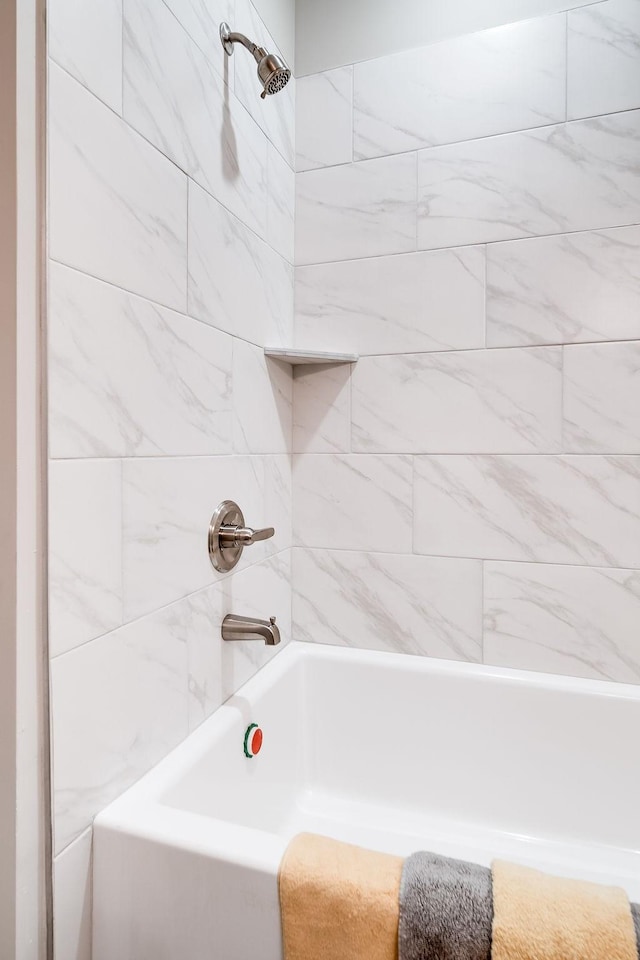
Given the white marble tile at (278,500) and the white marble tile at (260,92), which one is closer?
the white marble tile at (260,92)

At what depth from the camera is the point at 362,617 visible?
1591 mm

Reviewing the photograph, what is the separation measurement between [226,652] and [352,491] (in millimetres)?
573

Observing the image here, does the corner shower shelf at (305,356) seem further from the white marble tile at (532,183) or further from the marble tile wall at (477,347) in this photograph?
the white marble tile at (532,183)

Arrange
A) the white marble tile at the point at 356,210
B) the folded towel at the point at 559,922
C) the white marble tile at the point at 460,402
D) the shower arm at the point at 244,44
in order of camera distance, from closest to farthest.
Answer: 1. the folded towel at the point at 559,922
2. the shower arm at the point at 244,44
3. the white marble tile at the point at 460,402
4. the white marble tile at the point at 356,210

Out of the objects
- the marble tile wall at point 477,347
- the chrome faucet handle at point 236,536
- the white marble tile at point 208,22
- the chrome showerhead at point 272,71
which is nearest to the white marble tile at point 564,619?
the marble tile wall at point 477,347

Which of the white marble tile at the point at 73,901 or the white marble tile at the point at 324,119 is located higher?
the white marble tile at the point at 324,119

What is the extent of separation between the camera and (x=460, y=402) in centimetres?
148

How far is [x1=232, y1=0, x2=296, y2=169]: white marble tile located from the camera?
4.28ft

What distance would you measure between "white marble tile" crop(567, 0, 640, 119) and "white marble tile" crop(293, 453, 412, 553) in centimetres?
98

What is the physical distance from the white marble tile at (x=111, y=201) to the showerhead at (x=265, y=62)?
317 millimetres

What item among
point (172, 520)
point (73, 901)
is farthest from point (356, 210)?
point (73, 901)

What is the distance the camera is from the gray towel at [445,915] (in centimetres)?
65

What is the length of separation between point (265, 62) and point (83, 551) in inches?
40.9

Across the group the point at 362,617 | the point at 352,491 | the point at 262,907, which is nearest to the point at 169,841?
the point at 262,907
